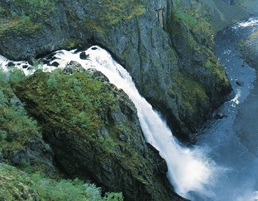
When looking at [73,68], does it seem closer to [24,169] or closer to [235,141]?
[24,169]

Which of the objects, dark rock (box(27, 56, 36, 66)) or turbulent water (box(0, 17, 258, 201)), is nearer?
dark rock (box(27, 56, 36, 66))

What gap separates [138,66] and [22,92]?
1604cm

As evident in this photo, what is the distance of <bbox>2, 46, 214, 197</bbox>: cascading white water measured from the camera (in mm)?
29312

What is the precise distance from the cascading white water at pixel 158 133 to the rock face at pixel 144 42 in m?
1.83

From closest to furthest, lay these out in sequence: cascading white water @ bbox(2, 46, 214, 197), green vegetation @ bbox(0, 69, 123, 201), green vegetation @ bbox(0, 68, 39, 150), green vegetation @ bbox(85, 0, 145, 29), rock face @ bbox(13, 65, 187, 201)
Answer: green vegetation @ bbox(0, 69, 123, 201), green vegetation @ bbox(0, 68, 39, 150), rock face @ bbox(13, 65, 187, 201), cascading white water @ bbox(2, 46, 214, 197), green vegetation @ bbox(85, 0, 145, 29)

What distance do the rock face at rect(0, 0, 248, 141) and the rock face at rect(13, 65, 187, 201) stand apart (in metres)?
7.01

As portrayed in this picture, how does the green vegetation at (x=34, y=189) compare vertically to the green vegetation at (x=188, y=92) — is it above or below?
above

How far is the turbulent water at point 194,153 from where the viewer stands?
96.5 ft

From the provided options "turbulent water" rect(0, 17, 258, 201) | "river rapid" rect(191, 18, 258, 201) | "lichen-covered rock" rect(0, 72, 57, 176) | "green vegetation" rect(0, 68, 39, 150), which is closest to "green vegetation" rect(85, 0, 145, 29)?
"turbulent water" rect(0, 17, 258, 201)

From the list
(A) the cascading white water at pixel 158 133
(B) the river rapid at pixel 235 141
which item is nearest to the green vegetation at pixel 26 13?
(A) the cascading white water at pixel 158 133

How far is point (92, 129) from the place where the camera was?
21406mm

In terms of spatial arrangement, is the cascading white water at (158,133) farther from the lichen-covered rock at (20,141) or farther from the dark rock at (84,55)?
the lichen-covered rock at (20,141)

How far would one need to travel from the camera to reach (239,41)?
2389 inches

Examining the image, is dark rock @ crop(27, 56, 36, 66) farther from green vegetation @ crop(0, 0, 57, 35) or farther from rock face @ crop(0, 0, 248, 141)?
green vegetation @ crop(0, 0, 57, 35)
